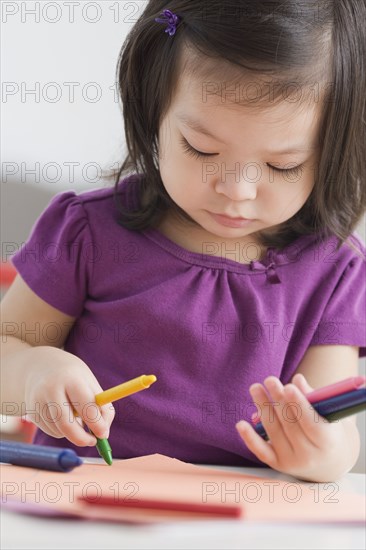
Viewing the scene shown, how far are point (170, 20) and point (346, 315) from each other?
385 mm

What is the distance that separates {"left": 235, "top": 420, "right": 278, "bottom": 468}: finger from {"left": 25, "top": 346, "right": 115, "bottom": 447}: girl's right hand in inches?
4.6

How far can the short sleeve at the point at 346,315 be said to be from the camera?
0.97m

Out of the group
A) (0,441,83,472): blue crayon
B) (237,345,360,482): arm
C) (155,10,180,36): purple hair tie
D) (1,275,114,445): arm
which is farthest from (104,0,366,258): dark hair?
(0,441,83,472): blue crayon

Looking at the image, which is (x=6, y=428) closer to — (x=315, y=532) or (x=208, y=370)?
(x=208, y=370)

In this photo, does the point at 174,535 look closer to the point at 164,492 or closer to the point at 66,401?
the point at 164,492

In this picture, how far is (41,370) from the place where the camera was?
0.82 m

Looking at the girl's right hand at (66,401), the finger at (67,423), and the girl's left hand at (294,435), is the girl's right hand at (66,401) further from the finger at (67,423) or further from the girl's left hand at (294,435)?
the girl's left hand at (294,435)

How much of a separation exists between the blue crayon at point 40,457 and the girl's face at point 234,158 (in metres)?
0.30

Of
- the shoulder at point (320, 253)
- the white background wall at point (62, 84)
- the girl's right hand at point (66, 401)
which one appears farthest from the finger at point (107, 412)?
the white background wall at point (62, 84)

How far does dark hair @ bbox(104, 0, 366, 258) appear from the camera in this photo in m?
0.78

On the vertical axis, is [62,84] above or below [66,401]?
above

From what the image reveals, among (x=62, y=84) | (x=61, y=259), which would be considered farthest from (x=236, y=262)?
(x=62, y=84)

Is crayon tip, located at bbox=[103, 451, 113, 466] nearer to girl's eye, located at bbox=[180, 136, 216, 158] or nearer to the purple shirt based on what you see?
the purple shirt

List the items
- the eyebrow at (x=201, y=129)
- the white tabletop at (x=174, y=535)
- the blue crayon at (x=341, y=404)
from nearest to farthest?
the white tabletop at (x=174, y=535) < the blue crayon at (x=341, y=404) < the eyebrow at (x=201, y=129)
